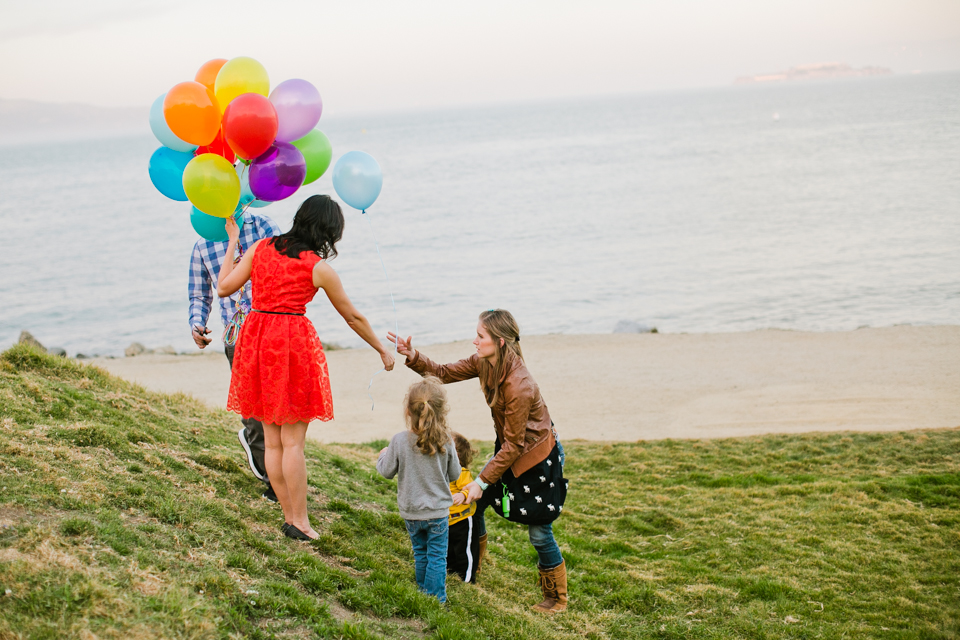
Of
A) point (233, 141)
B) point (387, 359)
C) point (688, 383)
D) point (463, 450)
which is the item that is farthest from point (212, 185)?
point (688, 383)

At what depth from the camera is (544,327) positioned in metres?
22.6

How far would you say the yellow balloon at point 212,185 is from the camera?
164 inches

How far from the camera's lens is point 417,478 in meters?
3.93

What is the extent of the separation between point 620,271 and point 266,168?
85.3ft

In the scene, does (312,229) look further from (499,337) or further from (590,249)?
(590,249)

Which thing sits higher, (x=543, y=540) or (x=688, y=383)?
(x=543, y=540)

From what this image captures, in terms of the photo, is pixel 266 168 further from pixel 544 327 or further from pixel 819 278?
pixel 819 278

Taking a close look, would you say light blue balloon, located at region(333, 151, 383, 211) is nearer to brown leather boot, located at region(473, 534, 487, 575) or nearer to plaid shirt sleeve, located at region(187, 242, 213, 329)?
plaid shirt sleeve, located at region(187, 242, 213, 329)

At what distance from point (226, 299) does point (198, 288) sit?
0.35 metres

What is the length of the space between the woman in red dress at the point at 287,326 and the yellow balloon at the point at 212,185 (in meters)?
0.43

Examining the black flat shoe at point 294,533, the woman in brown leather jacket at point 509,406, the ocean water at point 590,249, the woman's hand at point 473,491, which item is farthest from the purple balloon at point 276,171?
the ocean water at point 590,249

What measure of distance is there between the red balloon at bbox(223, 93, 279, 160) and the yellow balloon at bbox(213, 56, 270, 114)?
0.18m

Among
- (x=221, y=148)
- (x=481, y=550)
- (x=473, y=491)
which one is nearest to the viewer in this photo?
(x=473, y=491)

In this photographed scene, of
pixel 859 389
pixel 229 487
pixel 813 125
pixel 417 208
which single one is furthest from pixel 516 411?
pixel 813 125
